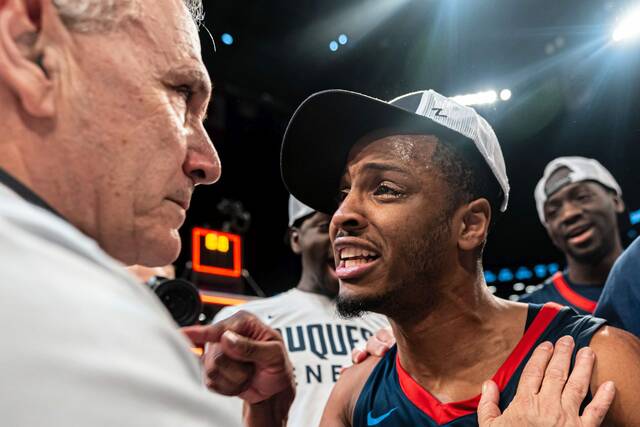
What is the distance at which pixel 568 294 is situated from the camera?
134 inches

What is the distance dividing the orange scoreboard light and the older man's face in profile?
4632 millimetres

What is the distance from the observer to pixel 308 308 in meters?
3.16

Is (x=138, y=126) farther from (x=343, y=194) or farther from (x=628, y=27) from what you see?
(x=628, y=27)

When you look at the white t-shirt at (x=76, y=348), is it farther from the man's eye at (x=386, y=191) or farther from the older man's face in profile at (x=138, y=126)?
the man's eye at (x=386, y=191)

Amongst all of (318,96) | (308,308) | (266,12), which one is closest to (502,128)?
(266,12)

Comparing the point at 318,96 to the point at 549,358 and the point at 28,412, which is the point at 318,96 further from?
the point at 28,412

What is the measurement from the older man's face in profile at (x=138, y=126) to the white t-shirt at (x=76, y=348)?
308 mm

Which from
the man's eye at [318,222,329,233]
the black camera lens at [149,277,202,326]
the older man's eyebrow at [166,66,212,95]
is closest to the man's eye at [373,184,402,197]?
the older man's eyebrow at [166,66,212,95]

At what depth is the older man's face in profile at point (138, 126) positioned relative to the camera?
29.1 inches

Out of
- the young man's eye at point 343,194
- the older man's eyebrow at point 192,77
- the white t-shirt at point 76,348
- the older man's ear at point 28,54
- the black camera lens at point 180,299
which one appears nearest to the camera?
the white t-shirt at point 76,348

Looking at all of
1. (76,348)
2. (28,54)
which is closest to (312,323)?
(28,54)

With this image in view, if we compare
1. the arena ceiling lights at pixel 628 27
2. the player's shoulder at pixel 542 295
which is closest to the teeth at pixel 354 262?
the player's shoulder at pixel 542 295

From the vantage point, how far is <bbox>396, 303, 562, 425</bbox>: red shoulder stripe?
4.79 ft

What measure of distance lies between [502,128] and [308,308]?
15.5 feet
